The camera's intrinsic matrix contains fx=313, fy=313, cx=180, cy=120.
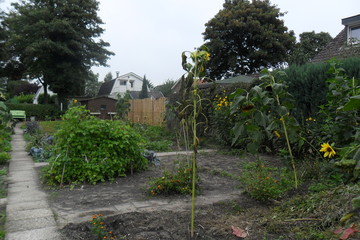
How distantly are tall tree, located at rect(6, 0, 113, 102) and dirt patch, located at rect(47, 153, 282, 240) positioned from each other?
2386 cm

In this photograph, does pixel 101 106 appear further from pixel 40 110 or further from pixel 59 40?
pixel 59 40

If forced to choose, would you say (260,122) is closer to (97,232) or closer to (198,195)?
(198,195)

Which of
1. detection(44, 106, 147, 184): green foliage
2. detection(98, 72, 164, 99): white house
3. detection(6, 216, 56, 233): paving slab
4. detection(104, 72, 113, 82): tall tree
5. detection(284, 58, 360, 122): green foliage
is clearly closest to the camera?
detection(6, 216, 56, 233): paving slab

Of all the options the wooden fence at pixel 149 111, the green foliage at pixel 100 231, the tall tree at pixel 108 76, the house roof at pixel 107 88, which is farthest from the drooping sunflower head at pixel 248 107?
the tall tree at pixel 108 76

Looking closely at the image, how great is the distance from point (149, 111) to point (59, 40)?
592 inches

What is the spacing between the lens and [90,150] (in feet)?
16.6

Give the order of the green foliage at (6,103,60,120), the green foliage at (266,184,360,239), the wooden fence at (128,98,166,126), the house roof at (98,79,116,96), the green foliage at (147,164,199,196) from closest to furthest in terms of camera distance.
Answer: the green foliage at (266,184,360,239) → the green foliage at (147,164,199,196) → the wooden fence at (128,98,166,126) → the green foliage at (6,103,60,120) → the house roof at (98,79,116,96)

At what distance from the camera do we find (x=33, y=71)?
28328 millimetres

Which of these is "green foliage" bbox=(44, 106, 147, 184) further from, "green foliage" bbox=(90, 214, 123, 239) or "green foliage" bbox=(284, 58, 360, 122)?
"green foliage" bbox=(284, 58, 360, 122)

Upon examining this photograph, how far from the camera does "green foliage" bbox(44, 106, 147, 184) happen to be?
4828mm

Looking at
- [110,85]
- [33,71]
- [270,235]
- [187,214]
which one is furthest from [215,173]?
[110,85]

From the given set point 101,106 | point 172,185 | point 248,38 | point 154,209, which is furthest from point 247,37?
point 154,209

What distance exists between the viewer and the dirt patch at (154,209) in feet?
8.70

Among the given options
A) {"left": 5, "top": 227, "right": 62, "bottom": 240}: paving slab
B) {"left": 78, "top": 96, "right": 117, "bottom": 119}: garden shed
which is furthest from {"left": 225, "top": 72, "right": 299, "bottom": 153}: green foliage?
{"left": 78, "top": 96, "right": 117, "bottom": 119}: garden shed
